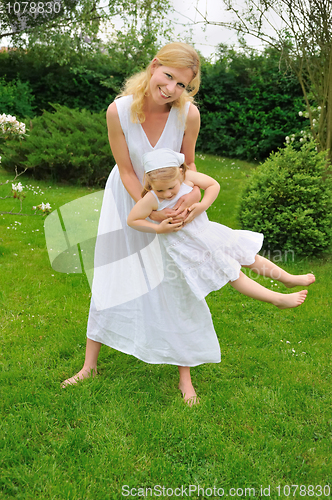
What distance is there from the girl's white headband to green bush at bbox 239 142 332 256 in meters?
2.92

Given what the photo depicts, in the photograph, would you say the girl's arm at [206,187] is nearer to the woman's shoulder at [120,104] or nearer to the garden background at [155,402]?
the woman's shoulder at [120,104]

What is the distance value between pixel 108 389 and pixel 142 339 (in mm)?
426


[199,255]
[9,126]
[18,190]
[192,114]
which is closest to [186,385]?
[199,255]

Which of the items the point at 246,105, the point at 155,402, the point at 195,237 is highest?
the point at 246,105

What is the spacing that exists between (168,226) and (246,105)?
10201mm

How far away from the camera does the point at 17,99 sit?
1050 centimetres

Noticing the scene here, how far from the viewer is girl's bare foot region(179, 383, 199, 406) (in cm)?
249

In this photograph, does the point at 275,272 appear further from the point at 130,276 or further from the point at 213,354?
the point at 130,276

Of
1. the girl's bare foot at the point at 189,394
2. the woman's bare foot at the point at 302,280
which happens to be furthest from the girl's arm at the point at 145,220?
the girl's bare foot at the point at 189,394

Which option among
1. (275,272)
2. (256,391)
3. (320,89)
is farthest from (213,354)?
(320,89)

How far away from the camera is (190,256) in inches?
89.8

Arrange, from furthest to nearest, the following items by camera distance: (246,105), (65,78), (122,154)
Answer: (65,78) → (246,105) → (122,154)

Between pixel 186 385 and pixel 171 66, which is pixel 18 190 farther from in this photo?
pixel 186 385

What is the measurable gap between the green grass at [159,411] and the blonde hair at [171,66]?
66.7 inches
